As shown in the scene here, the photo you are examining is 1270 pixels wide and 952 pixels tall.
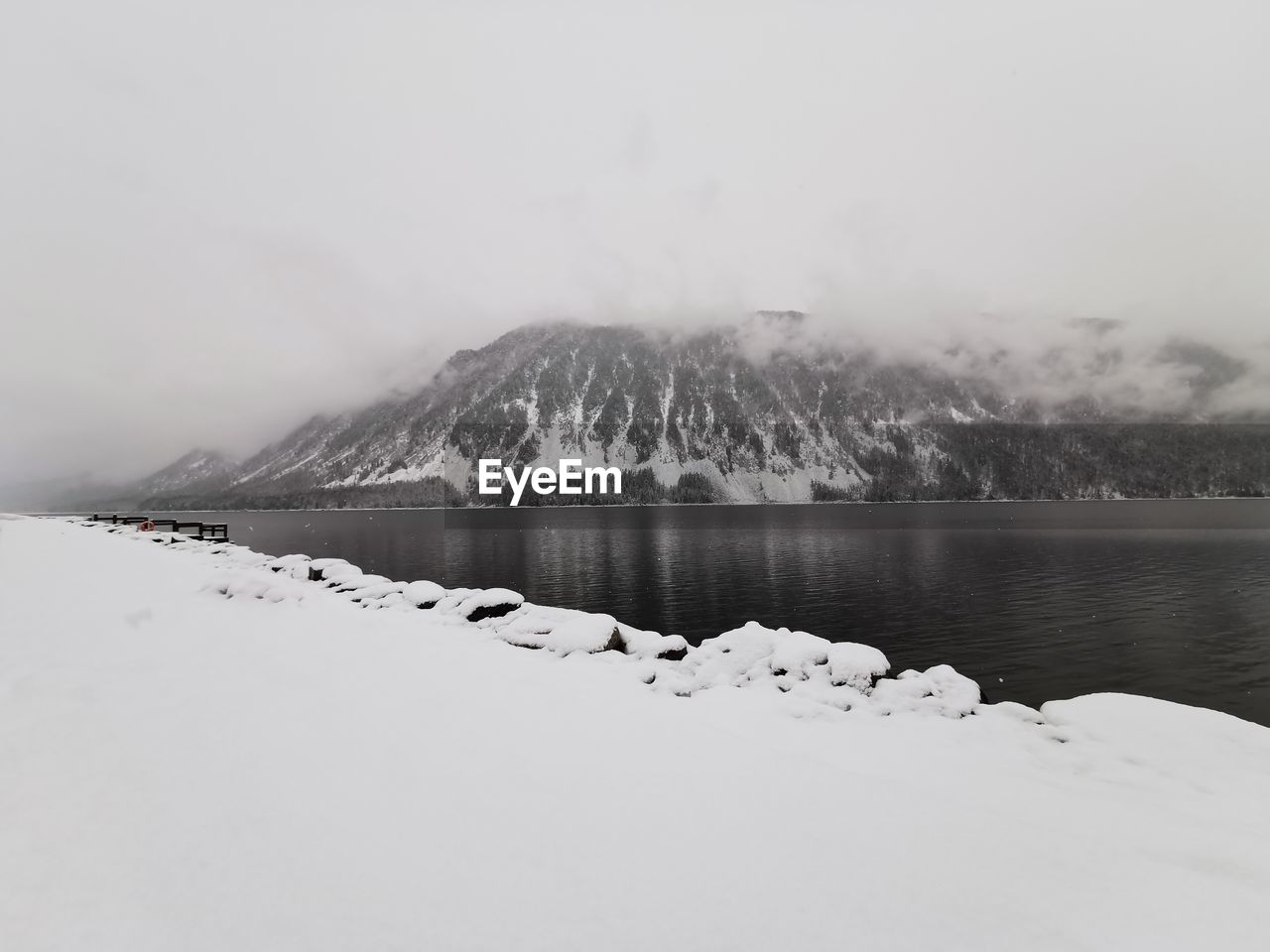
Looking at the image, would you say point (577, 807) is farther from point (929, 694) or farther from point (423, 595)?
point (423, 595)

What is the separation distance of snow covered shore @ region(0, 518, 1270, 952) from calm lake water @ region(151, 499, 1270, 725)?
58.5 feet

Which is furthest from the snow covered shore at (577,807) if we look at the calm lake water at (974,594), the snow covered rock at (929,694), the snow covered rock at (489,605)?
the calm lake water at (974,594)

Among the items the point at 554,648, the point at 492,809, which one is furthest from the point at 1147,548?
the point at 492,809

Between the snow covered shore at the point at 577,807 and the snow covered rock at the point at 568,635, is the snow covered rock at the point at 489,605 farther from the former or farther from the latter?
the snow covered shore at the point at 577,807

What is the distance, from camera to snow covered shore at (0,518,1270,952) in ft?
14.6

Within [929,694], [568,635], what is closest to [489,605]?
[568,635]

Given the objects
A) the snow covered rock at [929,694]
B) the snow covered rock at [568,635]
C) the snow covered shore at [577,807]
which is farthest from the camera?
the snow covered rock at [568,635]

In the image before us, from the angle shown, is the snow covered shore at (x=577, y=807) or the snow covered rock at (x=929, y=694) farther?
the snow covered rock at (x=929, y=694)

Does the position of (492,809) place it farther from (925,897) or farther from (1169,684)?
(1169,684)

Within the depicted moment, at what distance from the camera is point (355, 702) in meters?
8.97

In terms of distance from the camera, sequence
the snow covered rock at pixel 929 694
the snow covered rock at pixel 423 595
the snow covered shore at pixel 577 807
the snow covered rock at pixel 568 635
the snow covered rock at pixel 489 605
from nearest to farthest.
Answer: the snow covered shore at pixel 577 807 < the snow covered rock at pixel 929 694 < the snow covered rock at pixel 568 635 < the snow covered rock at pixel 489 605 < the snow covered rock at pixel 423 595

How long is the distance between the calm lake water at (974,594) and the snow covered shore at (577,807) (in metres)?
17.8

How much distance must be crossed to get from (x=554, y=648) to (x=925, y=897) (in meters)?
10.6

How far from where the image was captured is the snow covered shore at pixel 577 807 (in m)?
4.46
